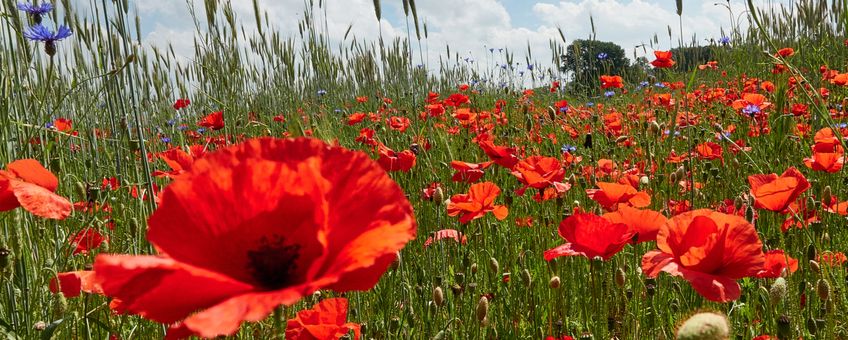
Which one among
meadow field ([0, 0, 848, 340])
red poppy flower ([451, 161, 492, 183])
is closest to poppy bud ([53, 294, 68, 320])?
meadow field ([0, 0, 848, 340])

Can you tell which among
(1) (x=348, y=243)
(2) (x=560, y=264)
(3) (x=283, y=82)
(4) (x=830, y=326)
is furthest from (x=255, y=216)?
(3) (x=283, y=82)

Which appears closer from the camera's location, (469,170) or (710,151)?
(469,170)

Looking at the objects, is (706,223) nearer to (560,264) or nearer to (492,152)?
(560,264)

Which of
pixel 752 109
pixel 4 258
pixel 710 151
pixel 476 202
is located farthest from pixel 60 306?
pixel 752 109

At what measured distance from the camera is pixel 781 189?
1.58m

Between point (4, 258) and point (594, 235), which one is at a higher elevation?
point (4, 258)

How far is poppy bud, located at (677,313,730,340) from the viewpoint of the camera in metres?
0.62

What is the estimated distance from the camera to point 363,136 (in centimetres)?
311

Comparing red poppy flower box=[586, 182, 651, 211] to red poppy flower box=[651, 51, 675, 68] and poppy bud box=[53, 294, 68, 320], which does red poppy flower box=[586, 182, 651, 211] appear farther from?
red poppy flower box=[651, 51, 675, 68]

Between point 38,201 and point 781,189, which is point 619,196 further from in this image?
point 38,201

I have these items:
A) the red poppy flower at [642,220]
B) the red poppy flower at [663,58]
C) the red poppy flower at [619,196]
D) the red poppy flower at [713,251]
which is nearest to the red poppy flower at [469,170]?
the red poppy flower at [619,196]

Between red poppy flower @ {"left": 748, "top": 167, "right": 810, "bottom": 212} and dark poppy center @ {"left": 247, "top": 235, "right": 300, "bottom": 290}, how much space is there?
141 centimetres

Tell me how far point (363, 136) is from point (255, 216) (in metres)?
2.55

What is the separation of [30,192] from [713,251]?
111cm
